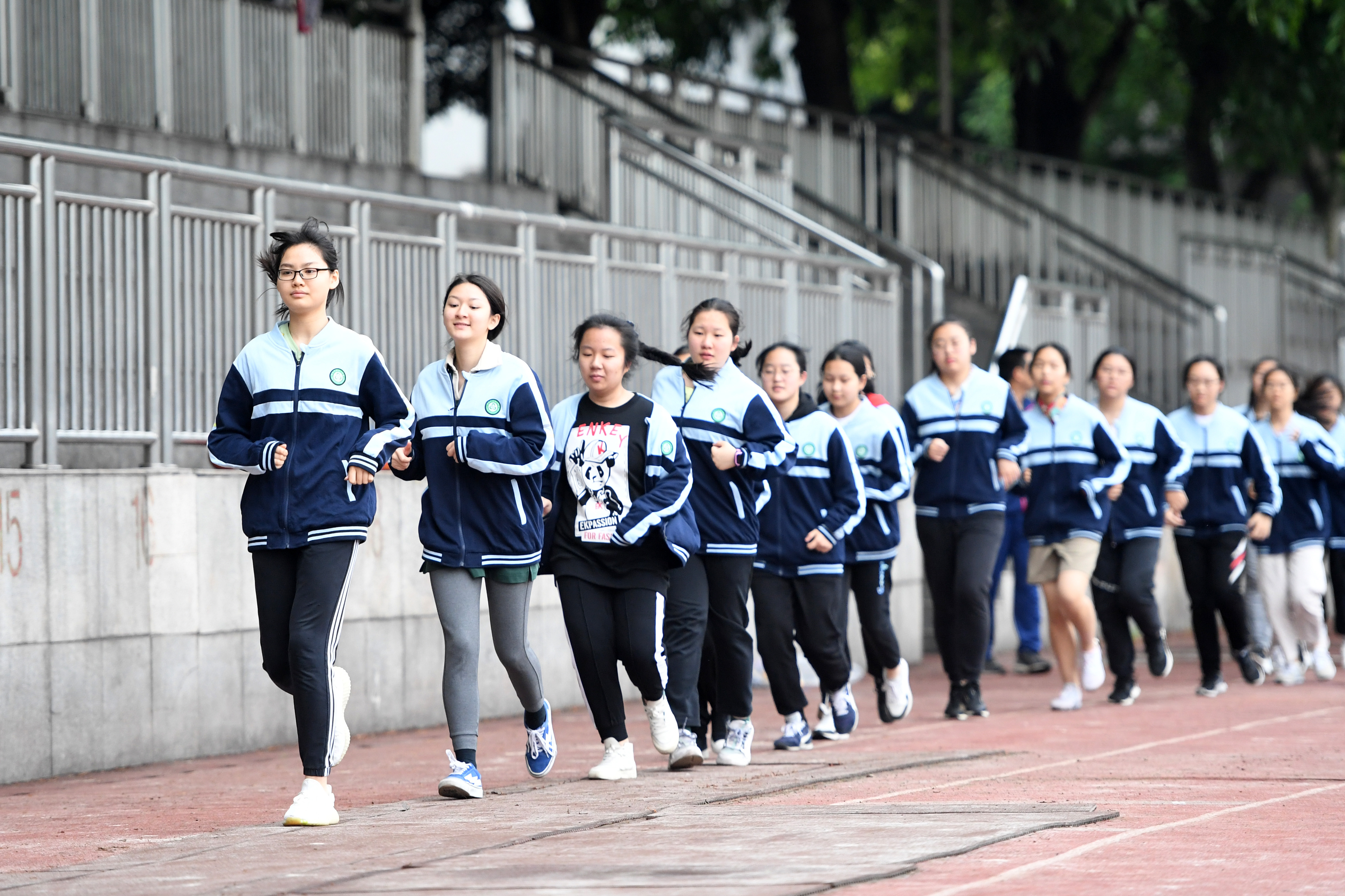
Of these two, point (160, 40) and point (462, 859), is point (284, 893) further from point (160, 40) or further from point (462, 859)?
point (160, 40)

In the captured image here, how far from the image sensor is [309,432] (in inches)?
289

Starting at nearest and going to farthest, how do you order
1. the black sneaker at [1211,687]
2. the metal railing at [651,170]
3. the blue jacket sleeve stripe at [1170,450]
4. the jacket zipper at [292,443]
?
1. the jacket zipper at [292,443]
2. the blue jacket sleeve stripe at [1170,450]
3. the black sneaker at [1211,687]
4. the metal railing at [651,170]

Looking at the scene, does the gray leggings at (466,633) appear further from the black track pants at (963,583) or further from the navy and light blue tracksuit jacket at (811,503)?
the black track pants at (963,583)

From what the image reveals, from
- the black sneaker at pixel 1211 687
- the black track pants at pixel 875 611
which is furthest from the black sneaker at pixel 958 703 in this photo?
the black sneaker at pixel 1211 687

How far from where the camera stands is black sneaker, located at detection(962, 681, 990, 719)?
459 inches

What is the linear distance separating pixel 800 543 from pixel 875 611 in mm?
1177

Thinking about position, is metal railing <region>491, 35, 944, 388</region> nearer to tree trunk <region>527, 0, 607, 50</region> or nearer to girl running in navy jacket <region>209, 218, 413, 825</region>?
tree trunk <region>527, 0, 607, 50</region>

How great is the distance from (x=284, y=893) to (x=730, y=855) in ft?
4.30

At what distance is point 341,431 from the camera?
738 centimetres

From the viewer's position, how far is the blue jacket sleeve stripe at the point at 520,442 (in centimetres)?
776

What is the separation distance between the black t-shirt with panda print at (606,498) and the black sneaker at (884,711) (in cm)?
303

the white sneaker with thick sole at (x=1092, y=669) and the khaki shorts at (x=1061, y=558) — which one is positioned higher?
the khaki shorts at (x=1061, y=558)

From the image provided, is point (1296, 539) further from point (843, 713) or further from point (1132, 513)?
point (843, 713)

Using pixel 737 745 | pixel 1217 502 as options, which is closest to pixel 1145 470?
pixel 1217 502
